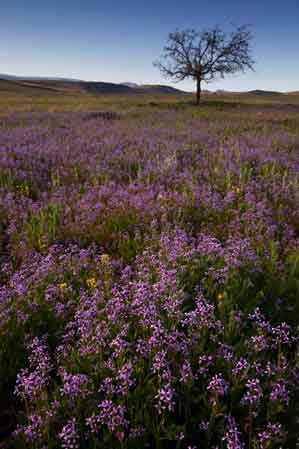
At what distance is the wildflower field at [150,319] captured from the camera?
185 centimetres

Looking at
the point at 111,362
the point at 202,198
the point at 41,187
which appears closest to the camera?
the point at 111,362

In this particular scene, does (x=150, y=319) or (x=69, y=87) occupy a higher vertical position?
(x=69, y=87)

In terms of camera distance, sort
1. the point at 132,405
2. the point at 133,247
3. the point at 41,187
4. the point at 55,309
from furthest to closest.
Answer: the point at 41,187 < the point at 133,247 < the point at 55,309 < the point at 132,405

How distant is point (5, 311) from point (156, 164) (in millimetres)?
4974

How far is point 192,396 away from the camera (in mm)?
1938

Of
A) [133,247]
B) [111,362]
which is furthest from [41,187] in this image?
[111,362]

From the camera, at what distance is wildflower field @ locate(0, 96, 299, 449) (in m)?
1.85

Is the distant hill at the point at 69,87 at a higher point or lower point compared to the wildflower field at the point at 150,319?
higher

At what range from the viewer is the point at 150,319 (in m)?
2.19

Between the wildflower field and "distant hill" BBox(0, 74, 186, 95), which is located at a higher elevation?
"distant hill" BBox(0, 74, 186, 95)

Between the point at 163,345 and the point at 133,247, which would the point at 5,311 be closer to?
the point at 163,345

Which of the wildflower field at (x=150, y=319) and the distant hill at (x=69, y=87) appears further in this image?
the distant hill at (x=69, y=87)

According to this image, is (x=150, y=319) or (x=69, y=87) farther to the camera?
(x=69, y=87)

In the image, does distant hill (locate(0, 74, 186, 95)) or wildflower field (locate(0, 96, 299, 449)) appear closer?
wildflower field (locate(0, 96, 299, 449))
